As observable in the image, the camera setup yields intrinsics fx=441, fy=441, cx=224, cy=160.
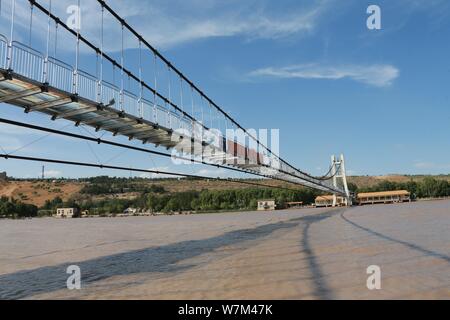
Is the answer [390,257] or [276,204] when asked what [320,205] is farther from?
[390,257]

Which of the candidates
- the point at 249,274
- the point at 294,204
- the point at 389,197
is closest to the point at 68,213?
the point at 294,204

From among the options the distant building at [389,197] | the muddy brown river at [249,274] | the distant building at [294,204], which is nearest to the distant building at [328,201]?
the distant building at [389,197]

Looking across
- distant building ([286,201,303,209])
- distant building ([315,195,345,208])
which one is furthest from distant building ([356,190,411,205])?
distant building ([286,201,303,209])

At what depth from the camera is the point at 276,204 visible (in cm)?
10806

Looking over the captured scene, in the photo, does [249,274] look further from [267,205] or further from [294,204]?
[294,204]

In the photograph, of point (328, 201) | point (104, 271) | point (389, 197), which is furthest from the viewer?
point (389, 197)

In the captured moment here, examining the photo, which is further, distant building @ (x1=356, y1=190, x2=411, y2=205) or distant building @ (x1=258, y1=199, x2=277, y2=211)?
distant building @ (x1=356, y1=190, x2=411, y2=205)

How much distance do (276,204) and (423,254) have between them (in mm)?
96097

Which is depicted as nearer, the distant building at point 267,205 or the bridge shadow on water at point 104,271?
the bridge shadow on water at point 104,271

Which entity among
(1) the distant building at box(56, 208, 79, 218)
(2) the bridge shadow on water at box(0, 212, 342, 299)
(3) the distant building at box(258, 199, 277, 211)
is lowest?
(1) the distant building at box(56, 208, 79, 218)

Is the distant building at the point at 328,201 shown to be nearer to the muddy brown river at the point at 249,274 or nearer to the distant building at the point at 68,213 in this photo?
the distant building at the point at 68,213

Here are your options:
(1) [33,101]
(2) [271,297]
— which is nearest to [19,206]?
(1) [33,101]

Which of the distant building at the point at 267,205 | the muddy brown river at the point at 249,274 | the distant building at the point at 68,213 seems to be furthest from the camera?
the distant building at the point at 68,213

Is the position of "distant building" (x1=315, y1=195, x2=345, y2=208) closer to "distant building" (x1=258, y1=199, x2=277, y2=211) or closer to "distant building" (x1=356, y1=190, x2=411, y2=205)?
"distant building" (x1=356, y1=190, x2=411, y2=205)
